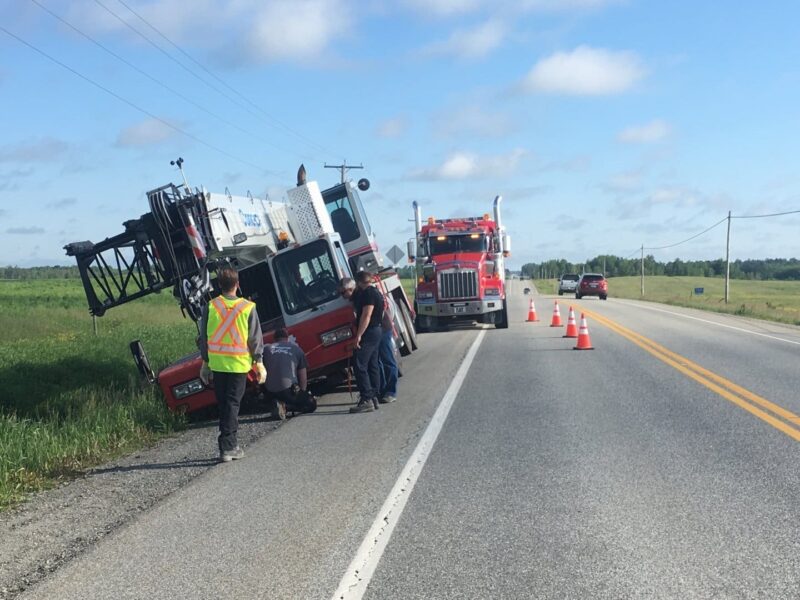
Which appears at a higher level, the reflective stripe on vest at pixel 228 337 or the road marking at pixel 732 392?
the reflective stripe on vest at pixel 228 337

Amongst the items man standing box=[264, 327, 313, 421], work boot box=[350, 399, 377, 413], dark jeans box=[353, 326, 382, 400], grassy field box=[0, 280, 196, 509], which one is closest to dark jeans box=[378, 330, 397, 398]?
dark jeans box=[353, 326, 382, 400]

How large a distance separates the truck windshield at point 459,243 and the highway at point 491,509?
46.5 feet

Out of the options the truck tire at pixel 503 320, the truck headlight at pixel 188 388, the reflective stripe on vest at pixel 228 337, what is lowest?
the truck tire at pixel 503 320

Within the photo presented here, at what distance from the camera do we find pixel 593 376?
1417cm

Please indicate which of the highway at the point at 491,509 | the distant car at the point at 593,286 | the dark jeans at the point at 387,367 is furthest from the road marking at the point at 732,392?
the distant car at the point at 593,286

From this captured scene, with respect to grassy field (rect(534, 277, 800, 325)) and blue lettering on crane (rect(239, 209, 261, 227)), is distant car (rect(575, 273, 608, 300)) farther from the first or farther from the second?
blue lettering on crane (rect(239, 209, 261, 227))

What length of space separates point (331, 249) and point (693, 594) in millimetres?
8859

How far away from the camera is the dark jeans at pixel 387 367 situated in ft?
39.5

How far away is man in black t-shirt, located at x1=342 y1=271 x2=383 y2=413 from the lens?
11.4m

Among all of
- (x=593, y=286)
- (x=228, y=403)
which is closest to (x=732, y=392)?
(x=228, y=403)

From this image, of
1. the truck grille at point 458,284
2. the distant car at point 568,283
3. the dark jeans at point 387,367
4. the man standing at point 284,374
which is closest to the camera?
the man standing at point 284,374

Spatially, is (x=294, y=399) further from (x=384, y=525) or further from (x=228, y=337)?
(x=384, y=525)

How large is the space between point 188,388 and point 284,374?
1.27m

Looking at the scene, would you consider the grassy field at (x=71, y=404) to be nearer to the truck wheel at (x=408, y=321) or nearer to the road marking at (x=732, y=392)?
the truck wheel at (x=408, y=321)
